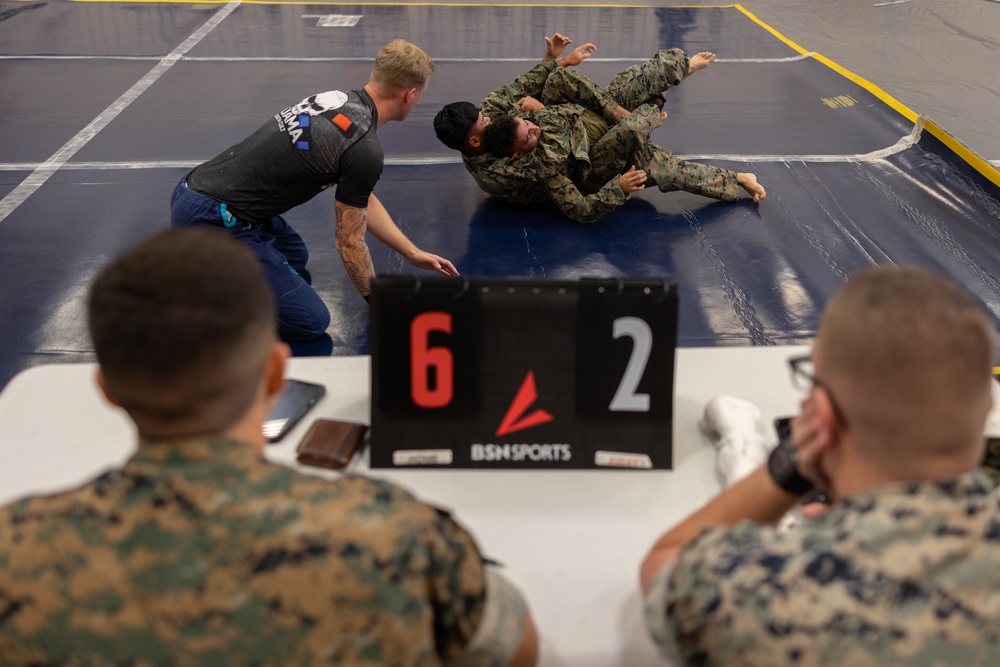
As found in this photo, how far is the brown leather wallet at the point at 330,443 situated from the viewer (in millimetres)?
1723

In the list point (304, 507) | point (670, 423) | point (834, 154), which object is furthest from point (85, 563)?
point (834, 154)

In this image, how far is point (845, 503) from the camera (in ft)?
3.67

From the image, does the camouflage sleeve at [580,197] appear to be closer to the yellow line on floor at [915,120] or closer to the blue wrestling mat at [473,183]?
the blue wrestling mat at [473,183]

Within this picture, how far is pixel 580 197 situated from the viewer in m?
4.36

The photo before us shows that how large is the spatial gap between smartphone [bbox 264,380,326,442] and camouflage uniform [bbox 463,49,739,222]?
2.62 m

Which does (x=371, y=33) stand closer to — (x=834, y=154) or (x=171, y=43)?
(x=171, y=43)

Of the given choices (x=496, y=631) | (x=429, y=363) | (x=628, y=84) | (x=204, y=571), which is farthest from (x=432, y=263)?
(x=204, y=571)

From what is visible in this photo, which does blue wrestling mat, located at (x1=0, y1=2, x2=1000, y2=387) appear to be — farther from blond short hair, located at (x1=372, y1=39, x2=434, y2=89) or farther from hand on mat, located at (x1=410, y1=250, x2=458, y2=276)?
blond short hair, located at (x1=372, y1=39, x2=434, y2=89)

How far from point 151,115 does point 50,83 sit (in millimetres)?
1177

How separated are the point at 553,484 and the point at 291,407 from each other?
1.94 feet

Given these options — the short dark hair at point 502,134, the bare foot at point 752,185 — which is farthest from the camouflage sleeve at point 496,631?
the bare foot at point 752,185

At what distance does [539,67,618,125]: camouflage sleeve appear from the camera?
4.77 meters

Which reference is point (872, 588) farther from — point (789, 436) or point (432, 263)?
point (432, 263)

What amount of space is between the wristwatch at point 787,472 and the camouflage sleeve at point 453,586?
0.52 m
